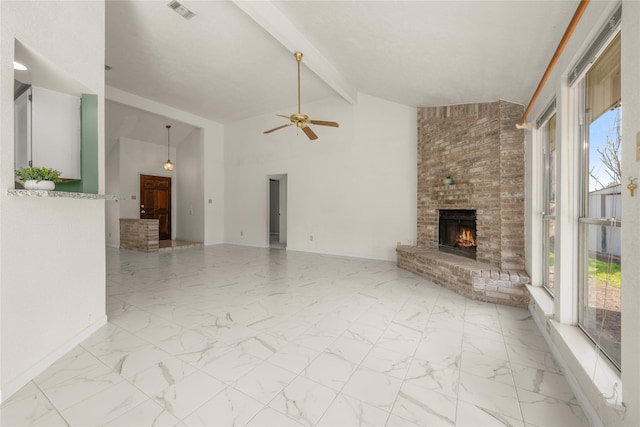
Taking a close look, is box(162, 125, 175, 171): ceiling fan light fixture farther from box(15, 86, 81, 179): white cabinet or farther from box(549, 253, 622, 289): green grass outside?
box(549, 253, 622, 289): green grass outside

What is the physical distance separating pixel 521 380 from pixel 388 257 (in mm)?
3904

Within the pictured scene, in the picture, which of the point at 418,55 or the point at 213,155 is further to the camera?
the point at 213,155

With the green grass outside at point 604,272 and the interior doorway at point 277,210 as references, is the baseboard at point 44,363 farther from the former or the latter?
the interior doorway at point 277,210

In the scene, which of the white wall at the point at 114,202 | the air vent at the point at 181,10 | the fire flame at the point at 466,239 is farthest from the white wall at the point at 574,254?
the white wall at the point at 114,202

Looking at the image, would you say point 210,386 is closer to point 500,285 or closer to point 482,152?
point 500,285

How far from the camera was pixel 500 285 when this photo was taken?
3.31 meters

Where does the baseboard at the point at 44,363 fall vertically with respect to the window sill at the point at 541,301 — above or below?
below

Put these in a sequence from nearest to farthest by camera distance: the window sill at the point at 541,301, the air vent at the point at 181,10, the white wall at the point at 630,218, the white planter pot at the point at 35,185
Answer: the white wall at the point at 630,218 → the white planter pot at the point at 35,185 → the window sill at the point at 541,301 → the air vent at the point at 181,10

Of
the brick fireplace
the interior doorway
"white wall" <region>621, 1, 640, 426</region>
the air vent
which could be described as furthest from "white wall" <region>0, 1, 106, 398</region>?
the interior doorway

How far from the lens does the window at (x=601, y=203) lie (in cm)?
167

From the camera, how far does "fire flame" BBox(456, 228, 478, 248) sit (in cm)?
445

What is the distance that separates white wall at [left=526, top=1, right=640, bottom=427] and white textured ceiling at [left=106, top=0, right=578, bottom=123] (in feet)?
1.86

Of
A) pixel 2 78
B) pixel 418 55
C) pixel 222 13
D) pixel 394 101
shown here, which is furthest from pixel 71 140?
pixel 394 101

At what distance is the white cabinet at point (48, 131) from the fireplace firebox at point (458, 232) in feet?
16.5
